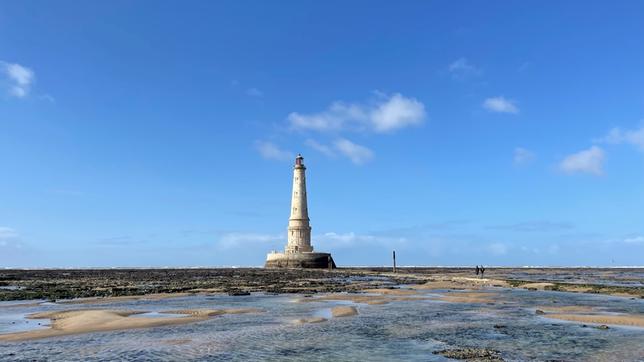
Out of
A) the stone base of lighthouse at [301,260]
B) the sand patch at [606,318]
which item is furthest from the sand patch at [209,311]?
the stone base of lighthouse at [301,260]

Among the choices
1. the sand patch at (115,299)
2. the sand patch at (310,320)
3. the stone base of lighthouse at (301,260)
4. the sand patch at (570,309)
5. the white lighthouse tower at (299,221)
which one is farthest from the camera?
the white lighthouse tower at (299,221)

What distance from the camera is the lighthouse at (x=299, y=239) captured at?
8575 cm

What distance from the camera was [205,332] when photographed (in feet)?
61.6

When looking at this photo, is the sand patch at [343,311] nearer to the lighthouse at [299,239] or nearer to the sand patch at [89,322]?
the sand patch at [89,322]

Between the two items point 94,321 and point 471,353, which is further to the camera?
point 94,321

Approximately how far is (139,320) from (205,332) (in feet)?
14.2

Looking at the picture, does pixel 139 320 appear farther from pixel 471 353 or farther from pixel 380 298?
pixel 380 298


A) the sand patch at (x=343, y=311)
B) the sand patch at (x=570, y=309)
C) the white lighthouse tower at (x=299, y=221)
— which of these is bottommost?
the sand patch at (x=570, y=309)

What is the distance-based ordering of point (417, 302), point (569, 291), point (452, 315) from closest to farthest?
point (452, 315)
point (417, 302)
point (569, 291)

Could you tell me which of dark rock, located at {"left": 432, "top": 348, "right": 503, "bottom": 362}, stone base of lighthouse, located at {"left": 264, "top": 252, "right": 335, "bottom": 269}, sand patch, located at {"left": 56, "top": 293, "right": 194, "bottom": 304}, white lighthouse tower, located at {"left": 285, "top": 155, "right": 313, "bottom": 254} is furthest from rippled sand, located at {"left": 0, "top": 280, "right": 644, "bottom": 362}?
white lighthouse tower, located at {"left": 285, "top": 155, "right": 313, "bottom": 254}

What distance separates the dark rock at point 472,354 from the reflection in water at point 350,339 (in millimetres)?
345

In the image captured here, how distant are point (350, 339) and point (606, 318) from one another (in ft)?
39.3

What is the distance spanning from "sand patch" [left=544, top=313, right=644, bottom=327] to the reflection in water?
1082 millimetres

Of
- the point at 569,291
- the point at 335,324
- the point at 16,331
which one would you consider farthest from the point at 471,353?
the point at 569,291
